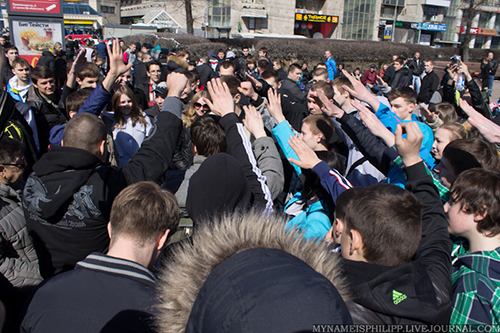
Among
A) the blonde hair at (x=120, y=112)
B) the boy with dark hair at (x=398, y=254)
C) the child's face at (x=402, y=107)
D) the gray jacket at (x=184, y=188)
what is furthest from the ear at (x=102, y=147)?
the child's face at (x=402, y=107)

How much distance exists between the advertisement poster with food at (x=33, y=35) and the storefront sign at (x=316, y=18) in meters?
45.9

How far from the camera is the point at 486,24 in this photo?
208 feet

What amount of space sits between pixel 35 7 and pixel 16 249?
12.3 meters

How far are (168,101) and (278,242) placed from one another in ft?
6.07

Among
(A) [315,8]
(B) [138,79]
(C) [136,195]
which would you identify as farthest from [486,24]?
(C) [136,195]

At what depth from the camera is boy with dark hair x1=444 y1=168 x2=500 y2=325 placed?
155 cm

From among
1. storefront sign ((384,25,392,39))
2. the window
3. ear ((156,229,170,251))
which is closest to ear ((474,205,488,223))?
ear ((156,229,170,251))

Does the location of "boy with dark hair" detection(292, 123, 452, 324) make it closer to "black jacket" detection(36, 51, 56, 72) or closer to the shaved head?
the shaved head

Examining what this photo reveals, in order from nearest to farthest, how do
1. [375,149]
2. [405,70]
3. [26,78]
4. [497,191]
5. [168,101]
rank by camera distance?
[497,191]
[168,101]
[375,149]
[26,78]
[405,70]

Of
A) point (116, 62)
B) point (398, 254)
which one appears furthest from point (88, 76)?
point (398, 254)

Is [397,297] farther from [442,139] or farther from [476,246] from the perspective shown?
[442,139]

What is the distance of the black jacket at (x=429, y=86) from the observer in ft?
30.6

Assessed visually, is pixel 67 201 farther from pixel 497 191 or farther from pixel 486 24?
pixel 486 24

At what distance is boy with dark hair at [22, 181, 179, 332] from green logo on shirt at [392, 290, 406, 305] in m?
0.94
